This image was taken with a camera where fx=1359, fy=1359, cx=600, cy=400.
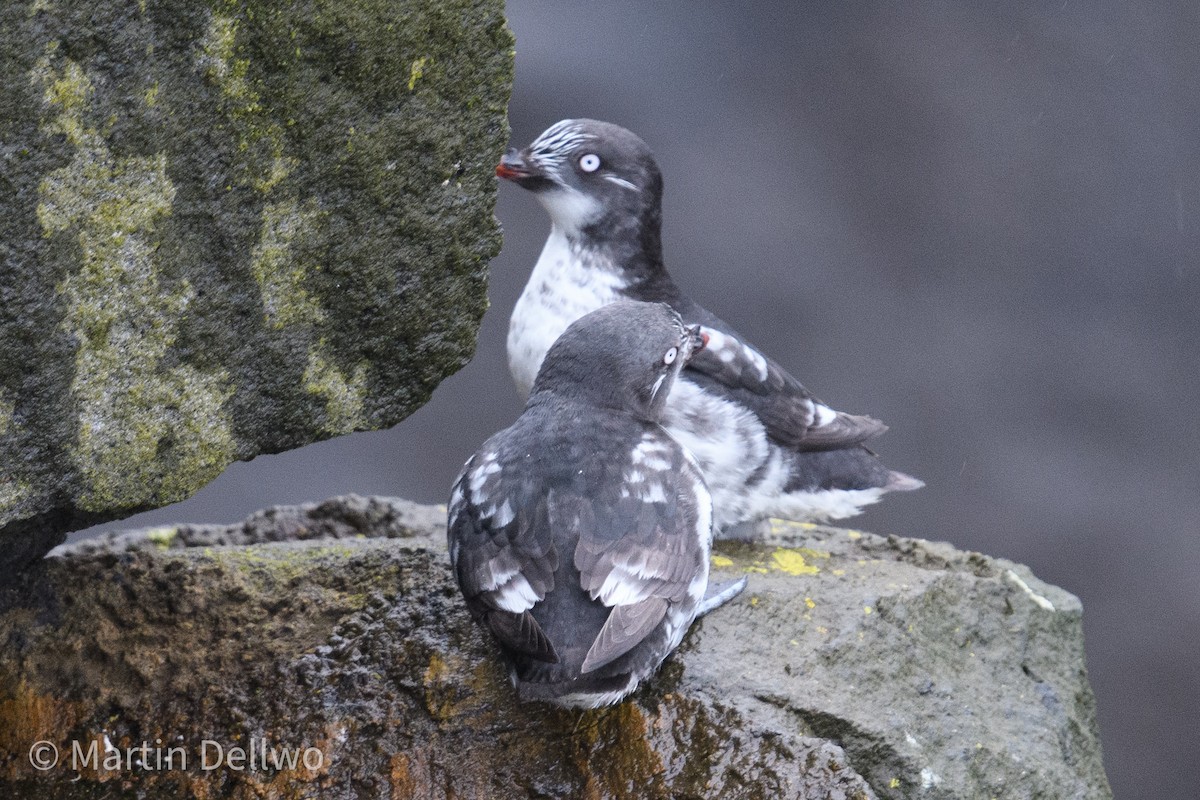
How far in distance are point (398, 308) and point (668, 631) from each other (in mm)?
993

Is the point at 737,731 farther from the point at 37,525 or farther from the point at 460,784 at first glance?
the point at 37,525

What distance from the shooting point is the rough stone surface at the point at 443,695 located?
319cm

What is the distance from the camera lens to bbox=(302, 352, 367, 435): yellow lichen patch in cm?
317

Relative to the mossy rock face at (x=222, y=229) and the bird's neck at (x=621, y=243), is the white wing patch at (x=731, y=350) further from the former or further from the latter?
the mossy rock face at (x=222, y=229)

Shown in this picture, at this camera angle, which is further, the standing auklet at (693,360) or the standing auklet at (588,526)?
the standing auklet at (693,360)

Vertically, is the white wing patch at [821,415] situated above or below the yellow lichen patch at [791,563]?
above

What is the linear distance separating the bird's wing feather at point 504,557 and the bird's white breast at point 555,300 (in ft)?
4.12

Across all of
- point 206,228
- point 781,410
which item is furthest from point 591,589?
point 781,410

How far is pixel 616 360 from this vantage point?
11.5 ft

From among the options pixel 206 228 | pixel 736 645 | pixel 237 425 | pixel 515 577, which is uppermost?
pixel 206 228

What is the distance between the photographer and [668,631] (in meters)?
3.21

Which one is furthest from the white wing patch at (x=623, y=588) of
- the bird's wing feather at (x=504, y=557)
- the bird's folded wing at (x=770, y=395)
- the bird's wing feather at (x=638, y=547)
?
the bird's folded wing at (x=770, y=395)

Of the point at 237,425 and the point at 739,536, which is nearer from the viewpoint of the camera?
the point at 237,425

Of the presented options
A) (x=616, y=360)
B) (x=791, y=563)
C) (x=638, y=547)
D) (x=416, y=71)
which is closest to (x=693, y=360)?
(x=791, y=563)
